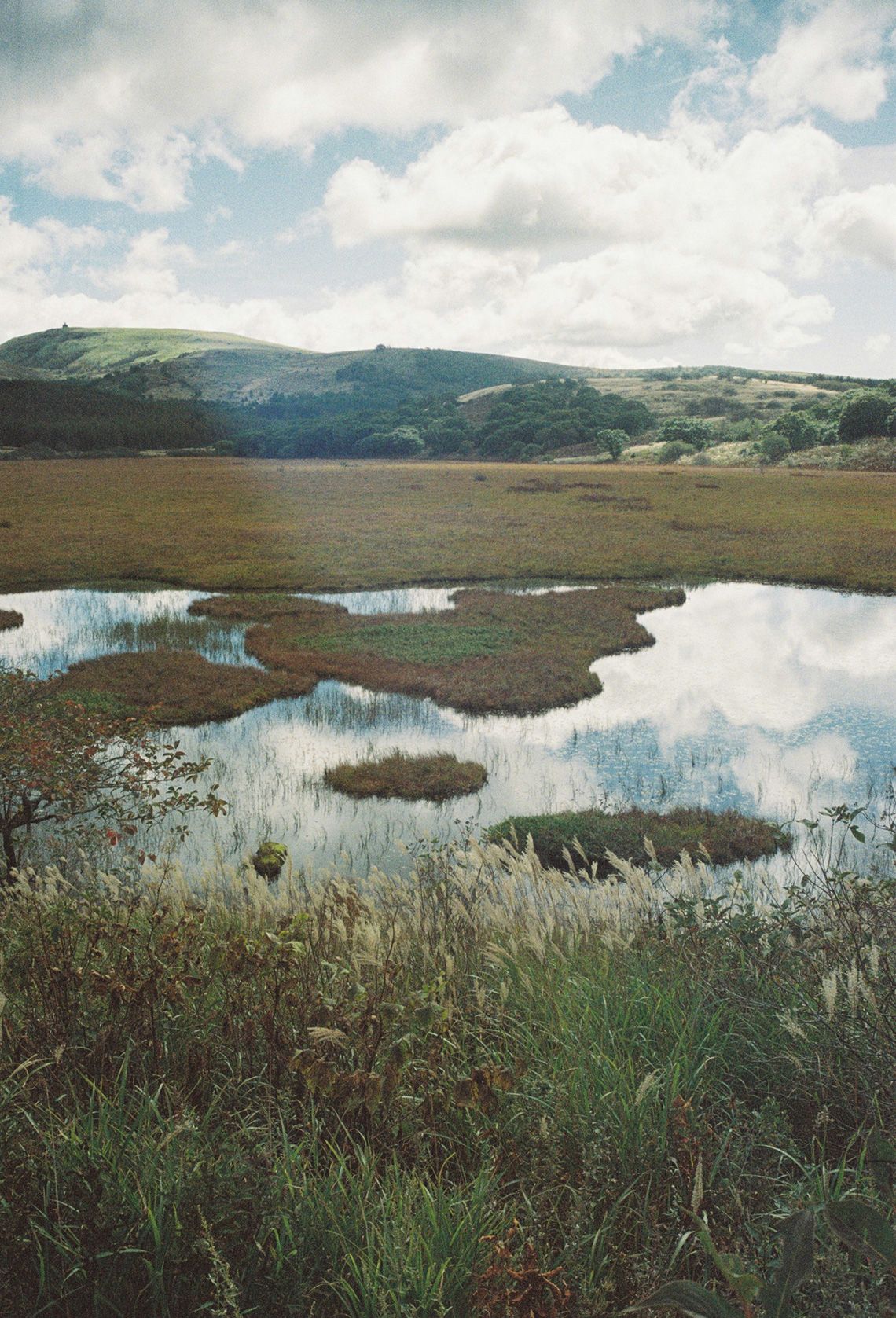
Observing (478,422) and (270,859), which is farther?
(478,422)

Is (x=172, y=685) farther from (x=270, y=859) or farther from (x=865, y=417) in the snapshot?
(x=865, y=417)

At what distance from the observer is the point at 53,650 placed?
2300 cm

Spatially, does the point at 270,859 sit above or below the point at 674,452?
below

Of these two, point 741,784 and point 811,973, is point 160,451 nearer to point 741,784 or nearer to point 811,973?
point 741,784

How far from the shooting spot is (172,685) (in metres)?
19.9

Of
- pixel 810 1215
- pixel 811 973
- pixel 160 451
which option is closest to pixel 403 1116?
pixel 810 1215

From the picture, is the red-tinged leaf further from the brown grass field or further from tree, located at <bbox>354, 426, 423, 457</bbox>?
tree, located at <bbox>354, 426, 423, 457</bbox>

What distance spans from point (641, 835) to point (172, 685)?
12.3 meters

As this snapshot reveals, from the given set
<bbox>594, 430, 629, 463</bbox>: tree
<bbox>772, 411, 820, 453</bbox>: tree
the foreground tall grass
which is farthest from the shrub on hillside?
the foreground tall grass

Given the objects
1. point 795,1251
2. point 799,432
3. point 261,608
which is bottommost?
point 261,608

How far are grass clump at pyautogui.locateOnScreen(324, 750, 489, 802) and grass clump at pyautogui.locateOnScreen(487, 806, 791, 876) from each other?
1.92 m

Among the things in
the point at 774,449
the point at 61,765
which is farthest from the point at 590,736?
the point at 774,449

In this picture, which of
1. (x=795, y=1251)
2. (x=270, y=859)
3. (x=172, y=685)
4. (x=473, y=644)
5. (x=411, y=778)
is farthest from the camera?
(x=473, y=644)

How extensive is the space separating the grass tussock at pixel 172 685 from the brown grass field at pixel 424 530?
12.6 meters
